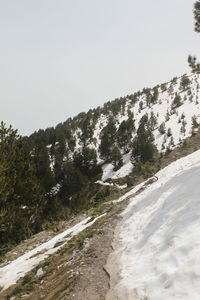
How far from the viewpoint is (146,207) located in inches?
543

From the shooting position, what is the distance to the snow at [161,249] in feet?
23.7

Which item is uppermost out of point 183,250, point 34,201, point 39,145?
point 39,145

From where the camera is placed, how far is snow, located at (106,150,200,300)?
23.7 ft

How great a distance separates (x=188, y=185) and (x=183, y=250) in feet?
16.8

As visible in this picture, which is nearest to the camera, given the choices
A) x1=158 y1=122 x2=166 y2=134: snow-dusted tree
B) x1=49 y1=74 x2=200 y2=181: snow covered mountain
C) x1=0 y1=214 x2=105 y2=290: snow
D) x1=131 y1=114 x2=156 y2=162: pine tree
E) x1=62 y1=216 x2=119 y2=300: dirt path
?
x1=62 y1=216 x2=119 y2=300: dirt path

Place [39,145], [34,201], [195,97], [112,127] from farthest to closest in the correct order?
[39,145] < [195,97] < [112,127] < [34,201]

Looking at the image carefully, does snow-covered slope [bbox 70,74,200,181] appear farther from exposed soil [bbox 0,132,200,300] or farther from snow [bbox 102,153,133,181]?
exposed soil [bbox 0,132,200,300]

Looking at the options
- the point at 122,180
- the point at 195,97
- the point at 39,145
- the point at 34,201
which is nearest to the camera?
the point at 34,201

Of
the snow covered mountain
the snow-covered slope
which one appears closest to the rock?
the snow covered mountain

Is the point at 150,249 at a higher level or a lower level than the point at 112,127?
lower

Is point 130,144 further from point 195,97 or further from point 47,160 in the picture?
point 195,97

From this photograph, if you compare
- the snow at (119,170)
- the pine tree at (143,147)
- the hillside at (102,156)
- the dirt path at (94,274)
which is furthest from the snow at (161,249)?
the pine tree at (143,147)

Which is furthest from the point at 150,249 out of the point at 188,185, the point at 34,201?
the point at 34,201

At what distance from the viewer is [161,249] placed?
353 inches
